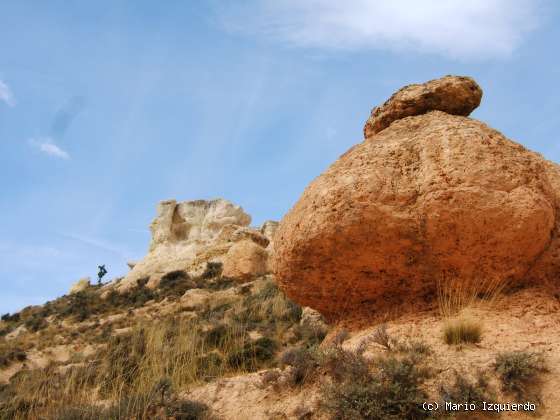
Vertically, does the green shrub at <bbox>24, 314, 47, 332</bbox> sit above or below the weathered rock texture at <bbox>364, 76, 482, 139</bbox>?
above

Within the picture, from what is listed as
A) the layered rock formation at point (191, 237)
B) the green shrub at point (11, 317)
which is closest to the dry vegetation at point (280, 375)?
the layered rock formation at point (191, 237)

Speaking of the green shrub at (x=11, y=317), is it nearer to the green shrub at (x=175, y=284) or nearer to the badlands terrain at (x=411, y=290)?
the green shrub at (x=175, y=284)

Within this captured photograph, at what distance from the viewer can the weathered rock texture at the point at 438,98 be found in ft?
20.1

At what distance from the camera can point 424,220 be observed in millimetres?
4777

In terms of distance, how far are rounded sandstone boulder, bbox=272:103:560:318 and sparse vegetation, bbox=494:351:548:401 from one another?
117cm

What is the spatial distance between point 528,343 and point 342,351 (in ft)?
4.90

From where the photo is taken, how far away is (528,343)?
4.19 metres

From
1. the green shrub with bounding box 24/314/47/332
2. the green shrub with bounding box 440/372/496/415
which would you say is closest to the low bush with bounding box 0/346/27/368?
the green shrub with bounding box 24/314/47/332

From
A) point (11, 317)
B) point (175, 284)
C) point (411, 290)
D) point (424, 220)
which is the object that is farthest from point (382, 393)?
point (11, 317)

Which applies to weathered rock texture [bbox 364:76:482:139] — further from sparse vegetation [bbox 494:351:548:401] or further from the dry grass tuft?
sparse vegetation [bbox 494:351:548:401]

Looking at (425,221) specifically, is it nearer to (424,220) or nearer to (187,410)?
(424,220)

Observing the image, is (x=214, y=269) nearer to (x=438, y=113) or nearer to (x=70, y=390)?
(x=70, y=390)

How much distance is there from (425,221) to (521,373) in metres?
1.58

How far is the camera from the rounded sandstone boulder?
4.66 meters
